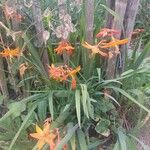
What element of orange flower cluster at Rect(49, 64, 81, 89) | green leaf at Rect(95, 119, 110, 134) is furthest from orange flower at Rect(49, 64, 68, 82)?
green leaf at Rect(95, 119, 110, 134)

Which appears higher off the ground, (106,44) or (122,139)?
(106,44)

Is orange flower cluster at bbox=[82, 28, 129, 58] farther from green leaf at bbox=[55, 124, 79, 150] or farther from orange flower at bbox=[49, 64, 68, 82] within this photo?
green leaf at bbox=[55, 124, 79, 150]

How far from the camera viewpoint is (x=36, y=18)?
2.22 metres

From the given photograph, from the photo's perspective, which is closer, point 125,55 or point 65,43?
point 65,43

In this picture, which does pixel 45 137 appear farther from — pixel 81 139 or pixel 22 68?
pixel 22 68

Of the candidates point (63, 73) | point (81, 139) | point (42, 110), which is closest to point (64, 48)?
point (63, 73)

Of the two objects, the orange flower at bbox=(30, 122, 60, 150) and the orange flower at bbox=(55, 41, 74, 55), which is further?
the orange flower at bbox=(55, 41, 74, 55)

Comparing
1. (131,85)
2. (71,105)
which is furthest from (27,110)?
(131,85)

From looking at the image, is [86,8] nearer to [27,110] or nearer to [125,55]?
[125,55]

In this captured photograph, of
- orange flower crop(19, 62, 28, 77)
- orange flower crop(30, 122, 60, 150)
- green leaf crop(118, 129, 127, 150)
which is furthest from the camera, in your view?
orange flower crop(19, 62, 28, 77)

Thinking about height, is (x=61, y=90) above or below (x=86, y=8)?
below

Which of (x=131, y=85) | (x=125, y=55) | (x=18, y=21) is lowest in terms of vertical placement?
(x=131, y=85)

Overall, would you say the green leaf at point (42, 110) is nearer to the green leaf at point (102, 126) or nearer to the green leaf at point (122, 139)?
the green leaf at point (102, 126)

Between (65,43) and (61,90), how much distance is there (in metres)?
0.29
